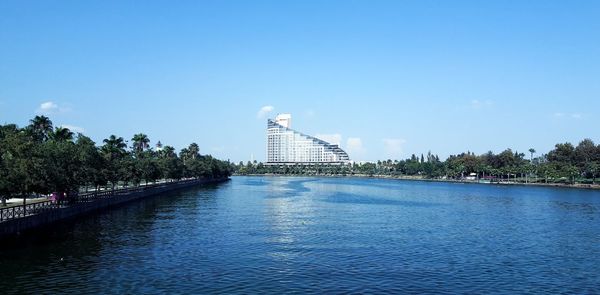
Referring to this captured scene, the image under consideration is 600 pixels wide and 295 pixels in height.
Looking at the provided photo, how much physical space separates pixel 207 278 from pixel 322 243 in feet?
57.0

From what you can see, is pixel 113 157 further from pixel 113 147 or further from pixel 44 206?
pixel 44 206

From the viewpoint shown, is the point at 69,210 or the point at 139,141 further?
the point at 139,141

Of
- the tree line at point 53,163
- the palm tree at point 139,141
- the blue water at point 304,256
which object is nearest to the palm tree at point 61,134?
the tree line at point 53,163

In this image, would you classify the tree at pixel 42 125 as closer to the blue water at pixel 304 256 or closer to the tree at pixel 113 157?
the tree at pixel 113 157

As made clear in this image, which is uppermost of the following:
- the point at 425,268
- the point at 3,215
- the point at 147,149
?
the point at 147,149

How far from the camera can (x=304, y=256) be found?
4356 centimetres

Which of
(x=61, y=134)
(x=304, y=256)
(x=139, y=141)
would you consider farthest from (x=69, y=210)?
(x=139, y=141)

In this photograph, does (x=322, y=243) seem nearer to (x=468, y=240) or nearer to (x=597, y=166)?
(x=468, y=240)

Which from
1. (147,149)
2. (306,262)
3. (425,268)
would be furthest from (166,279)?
(147,149)

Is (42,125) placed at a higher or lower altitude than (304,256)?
higher

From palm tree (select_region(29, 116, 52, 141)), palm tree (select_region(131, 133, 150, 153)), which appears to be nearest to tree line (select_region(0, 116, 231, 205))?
palm tree (select_region(29, 116, 52, 141))

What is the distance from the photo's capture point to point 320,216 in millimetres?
77438

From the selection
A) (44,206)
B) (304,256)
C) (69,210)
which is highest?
(44,206)

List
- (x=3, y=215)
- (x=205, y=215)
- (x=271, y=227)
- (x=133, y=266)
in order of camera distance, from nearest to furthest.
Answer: (x=133, y=266), (x=3, y=215), (x=271, y=227), (x=205, y=215)
